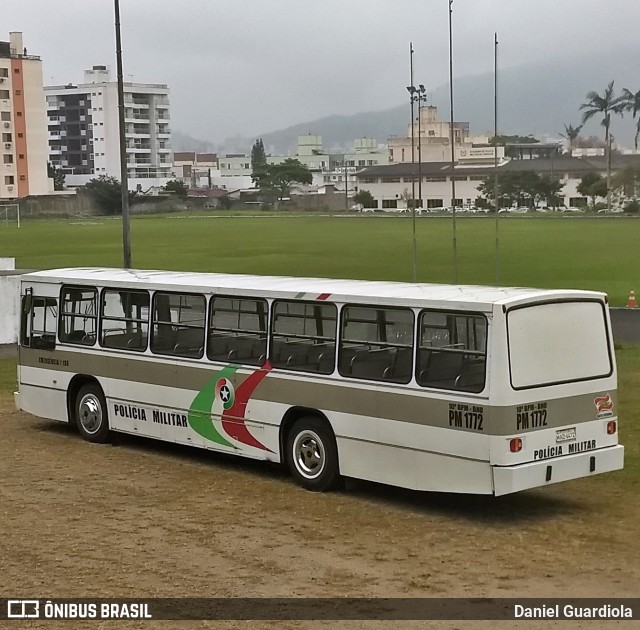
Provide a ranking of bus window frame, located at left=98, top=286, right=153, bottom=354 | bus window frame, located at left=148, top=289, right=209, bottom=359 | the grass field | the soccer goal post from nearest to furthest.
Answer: bus window frame, located at left=148, top=289, right=209, bottom=359 → bus window frame, located at left=98, top=286, right=153, bottom=354 → the grass field → the soccer goal post

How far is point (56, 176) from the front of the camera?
155 metres

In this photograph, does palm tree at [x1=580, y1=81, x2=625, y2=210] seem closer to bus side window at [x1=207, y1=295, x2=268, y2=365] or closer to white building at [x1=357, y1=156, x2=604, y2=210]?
white building at [x1=357, y1=156, x2=604, y2=210]

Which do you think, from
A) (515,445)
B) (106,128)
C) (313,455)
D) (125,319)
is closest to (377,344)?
(313,455)

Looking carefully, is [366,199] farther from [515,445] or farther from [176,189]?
[515,445]

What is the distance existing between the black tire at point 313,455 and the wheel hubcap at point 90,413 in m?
3.61

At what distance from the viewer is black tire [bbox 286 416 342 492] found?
12195 millimetres

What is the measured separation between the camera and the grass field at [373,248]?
47.4 metres

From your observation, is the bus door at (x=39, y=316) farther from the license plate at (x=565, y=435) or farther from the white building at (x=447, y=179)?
the white building at (x=447, y=179)

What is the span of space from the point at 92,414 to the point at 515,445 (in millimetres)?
6711

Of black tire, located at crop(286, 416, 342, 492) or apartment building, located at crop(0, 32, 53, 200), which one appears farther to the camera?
apartment building, located at crop(0, 32, 53, 200)

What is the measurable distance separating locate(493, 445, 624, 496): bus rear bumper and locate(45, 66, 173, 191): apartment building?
5532 inches

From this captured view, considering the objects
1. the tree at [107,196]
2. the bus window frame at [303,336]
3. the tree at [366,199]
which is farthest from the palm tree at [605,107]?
the tree at [107,196]

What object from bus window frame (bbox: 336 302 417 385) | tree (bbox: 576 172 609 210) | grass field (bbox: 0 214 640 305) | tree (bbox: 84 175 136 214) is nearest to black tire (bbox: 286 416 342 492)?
bus window frame (bbox: 336 302 417 385)

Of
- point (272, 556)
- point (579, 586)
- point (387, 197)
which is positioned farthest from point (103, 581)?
point (387, 197)
